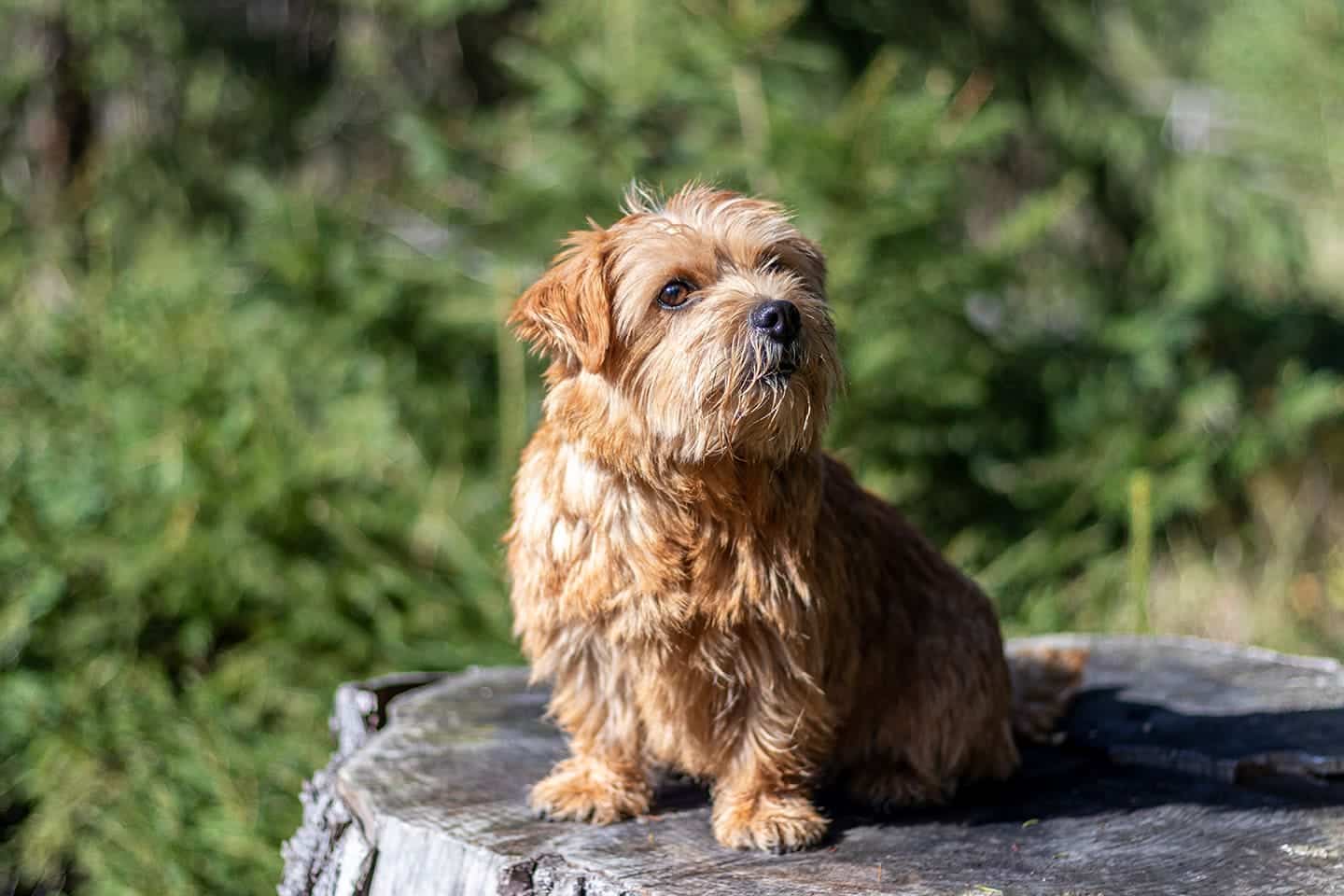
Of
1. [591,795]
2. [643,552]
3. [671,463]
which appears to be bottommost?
[591,795]

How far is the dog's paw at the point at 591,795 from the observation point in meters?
3.05

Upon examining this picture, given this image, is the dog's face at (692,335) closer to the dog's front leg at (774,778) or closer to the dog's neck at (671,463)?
the dog's neck at (671,463)

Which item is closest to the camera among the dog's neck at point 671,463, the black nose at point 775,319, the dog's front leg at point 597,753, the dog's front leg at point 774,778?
the black nose at point 775,319

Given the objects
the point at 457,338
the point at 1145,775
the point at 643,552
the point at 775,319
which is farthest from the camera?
the point at 457,338

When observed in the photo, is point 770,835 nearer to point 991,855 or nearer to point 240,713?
point 991,855

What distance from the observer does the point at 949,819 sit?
10.2 feet

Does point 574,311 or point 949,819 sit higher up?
point 574,311

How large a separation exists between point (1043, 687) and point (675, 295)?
1860mm

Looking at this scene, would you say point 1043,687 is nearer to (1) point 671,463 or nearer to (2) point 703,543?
(2) point 703,543

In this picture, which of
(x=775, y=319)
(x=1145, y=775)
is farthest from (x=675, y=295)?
(x=1145, y=775)

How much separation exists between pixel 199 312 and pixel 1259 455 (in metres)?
5.35

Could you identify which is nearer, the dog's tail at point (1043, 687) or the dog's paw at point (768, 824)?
the dog's paw at point (768, 824)

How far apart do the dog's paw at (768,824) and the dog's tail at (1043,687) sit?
1045 millimetres

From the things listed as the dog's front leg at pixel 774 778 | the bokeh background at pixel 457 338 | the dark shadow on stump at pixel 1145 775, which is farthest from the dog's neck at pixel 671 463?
the bokeh background at pixel 457 338
